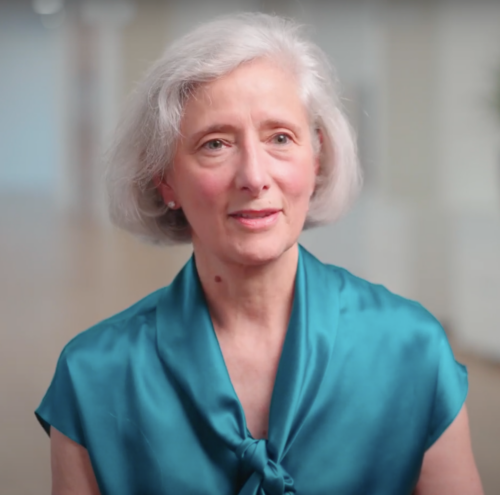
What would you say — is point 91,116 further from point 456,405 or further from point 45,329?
point 456,405

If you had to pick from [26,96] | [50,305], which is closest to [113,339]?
[50,305]

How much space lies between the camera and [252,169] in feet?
3.81

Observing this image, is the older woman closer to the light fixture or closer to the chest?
the chest

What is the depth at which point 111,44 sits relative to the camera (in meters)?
2.66

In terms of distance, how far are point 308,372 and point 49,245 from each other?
166 centimetres

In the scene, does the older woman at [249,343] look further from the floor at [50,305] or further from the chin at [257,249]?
the floor at [50,305]

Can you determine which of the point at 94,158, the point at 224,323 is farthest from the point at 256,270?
the point at 94,158

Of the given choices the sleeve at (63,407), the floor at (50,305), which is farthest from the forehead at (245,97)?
the floor at (50,305)

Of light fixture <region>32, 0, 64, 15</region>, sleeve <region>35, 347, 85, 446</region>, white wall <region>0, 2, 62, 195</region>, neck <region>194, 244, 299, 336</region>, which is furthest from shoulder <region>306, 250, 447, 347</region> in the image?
light fixture <region>32, 0, 64, 15</region>

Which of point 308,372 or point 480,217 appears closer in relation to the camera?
point 308,372

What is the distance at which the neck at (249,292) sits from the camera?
1.29m

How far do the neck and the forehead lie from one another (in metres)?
0.27

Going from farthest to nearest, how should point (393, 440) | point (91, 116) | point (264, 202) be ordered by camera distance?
point (91, 116) < point (393, 440) < point (264, 202)

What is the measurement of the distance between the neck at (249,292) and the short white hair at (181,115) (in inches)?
6.0
